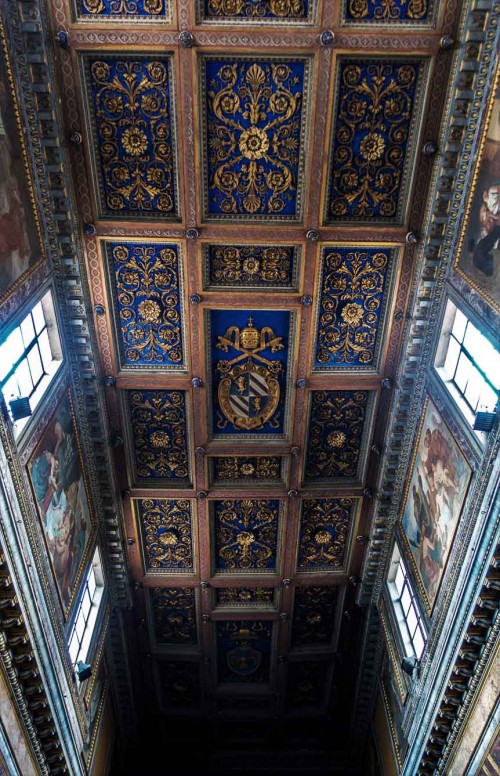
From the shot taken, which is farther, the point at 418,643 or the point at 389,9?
the point at 418,643

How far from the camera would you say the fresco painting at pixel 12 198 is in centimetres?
780

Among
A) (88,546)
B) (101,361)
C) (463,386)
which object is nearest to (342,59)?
(463,386)

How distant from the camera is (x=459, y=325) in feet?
32.1

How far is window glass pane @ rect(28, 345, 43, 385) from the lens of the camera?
30.1ft

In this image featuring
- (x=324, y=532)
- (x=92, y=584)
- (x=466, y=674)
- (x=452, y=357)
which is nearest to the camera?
(x=466, y=674)

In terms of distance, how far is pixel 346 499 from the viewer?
13.1 meters

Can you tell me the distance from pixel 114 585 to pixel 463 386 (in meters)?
8.60

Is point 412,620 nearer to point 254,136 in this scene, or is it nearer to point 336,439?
point 336,439

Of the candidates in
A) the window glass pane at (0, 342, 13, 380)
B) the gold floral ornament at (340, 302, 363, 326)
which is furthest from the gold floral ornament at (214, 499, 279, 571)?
the window glass pane at (0, 342, 13, 380)

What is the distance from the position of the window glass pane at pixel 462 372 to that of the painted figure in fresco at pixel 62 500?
20.7 feet

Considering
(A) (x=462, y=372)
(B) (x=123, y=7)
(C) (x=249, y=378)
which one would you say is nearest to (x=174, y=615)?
(C) (x=249, y=378)

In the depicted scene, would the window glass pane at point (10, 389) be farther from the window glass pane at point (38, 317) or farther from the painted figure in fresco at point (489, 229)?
the painted figure in fresco at point (489, 229)

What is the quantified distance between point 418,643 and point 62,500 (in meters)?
6.90

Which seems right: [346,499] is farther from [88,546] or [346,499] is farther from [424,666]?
[88,546]
